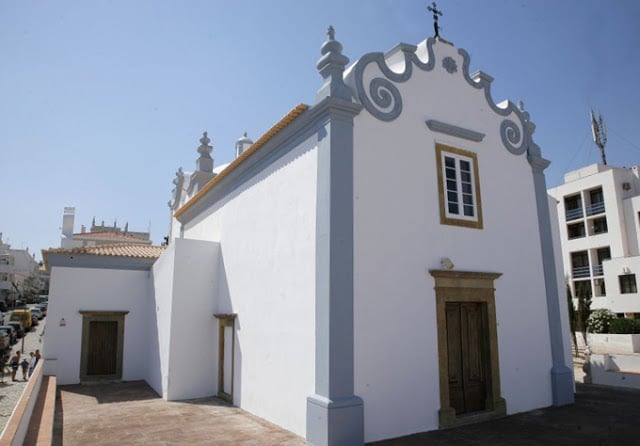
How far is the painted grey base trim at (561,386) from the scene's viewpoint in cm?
881

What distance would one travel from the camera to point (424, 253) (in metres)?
7.56

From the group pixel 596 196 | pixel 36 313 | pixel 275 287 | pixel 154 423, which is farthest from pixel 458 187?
pixel 36 313

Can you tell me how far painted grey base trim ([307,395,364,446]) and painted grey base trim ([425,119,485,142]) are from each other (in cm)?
483

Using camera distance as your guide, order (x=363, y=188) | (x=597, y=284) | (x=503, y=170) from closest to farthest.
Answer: (x=363, y=188), (x=503, y=170), (x=597, y=284)

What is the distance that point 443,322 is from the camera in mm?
→ 7531

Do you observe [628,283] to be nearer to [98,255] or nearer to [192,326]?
[192,326]

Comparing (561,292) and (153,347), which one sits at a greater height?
(561,292)

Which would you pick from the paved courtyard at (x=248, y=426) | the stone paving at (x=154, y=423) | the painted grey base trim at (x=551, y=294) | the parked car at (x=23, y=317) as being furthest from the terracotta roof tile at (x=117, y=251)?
the parked car at (x=23, y=317)

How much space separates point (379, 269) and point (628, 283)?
24.7m

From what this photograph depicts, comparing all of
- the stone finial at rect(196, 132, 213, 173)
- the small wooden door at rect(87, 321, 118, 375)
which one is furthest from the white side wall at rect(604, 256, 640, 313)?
the small wooden door at rect(87, 321, 118, 375)

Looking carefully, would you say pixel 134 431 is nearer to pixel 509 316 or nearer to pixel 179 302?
pixel 179 302

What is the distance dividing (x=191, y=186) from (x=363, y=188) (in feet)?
32.7

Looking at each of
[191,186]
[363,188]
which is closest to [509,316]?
[363,188]

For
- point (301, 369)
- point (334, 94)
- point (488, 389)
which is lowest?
point (488, 389)
